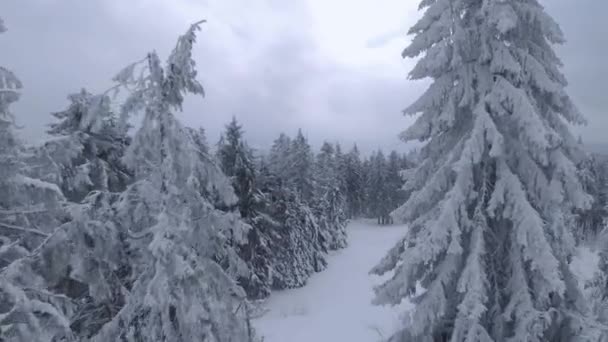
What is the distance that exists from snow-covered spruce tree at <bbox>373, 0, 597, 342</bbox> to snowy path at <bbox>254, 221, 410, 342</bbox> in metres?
8.84

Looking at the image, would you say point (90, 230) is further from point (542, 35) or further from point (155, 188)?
point (542, 35)

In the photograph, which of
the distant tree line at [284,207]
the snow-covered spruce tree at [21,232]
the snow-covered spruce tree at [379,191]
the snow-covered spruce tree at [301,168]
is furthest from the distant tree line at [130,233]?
the snow-covered spruce tree at [379,191]

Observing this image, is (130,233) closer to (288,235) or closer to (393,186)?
(288,235)

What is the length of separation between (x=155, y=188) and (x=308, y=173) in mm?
45158

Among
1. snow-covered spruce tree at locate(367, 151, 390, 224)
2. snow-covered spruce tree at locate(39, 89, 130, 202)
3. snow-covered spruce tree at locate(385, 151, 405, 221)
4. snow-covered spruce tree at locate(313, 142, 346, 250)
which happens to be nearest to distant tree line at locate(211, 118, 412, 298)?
snow-covered spruce tree at locate(313, 142, 346, 250)

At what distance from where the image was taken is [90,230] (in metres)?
5.51

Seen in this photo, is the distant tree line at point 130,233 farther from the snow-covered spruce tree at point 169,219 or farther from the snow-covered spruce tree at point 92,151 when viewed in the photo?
the snow-covered spruce tree at point 92,151

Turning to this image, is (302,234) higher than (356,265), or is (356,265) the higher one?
(302,234)

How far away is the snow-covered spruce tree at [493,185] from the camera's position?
26.0 feet

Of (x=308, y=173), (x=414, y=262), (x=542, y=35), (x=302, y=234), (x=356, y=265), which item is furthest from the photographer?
(x=308, y=173)

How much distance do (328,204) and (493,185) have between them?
45932mm

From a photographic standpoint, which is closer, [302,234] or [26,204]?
[26,204]

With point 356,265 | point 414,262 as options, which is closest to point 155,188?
point 414,262

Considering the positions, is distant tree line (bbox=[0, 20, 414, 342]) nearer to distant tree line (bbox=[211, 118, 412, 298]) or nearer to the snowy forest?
the snowy forest
